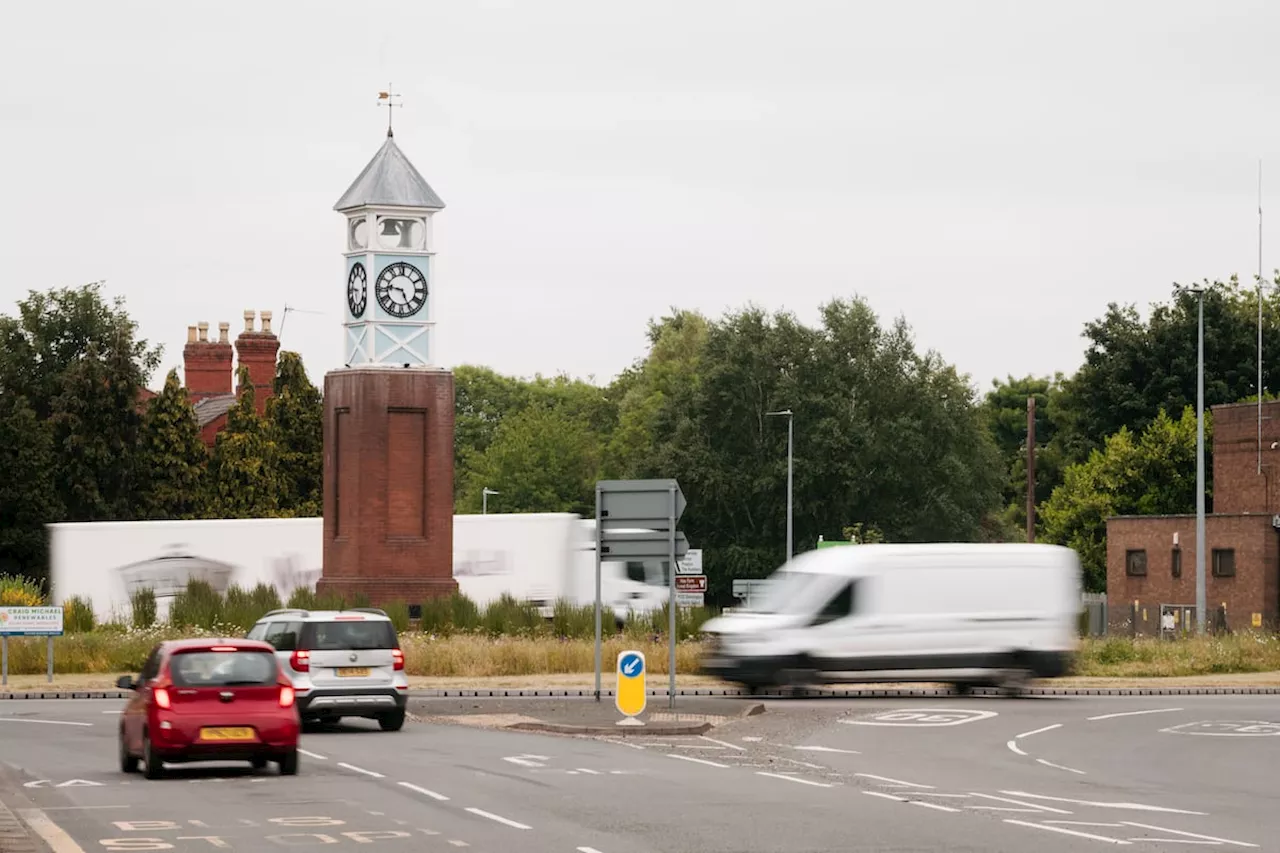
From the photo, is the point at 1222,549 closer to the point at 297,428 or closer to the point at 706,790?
the point at 297,428

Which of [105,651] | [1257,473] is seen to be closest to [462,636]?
[105,651]

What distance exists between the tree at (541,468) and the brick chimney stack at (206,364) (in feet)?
63.1

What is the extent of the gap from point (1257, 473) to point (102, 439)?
141 feet

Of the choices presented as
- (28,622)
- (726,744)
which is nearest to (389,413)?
(28,622)

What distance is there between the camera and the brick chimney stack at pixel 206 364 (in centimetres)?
9962

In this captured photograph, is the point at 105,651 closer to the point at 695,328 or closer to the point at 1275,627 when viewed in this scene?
the point at 1275,627

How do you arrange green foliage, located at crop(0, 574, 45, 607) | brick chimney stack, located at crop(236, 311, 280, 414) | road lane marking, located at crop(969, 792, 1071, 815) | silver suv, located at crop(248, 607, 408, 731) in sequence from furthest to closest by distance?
brick chimney stack, located at crop(236, 311, 280, 414) → green foliage, located at crop(0, 574, 45, 607) → silver suv, located at crop(248, 607, 408, 731) → road lane marking, located at crop(969, 792, 1071, 815)

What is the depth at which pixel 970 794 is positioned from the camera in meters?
18.1

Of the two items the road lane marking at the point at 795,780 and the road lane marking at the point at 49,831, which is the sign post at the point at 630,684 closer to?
the road lane marking at the point at 795,780

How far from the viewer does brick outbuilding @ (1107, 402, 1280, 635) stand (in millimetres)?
59938

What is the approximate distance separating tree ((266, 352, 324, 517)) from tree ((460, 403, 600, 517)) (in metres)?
27.4

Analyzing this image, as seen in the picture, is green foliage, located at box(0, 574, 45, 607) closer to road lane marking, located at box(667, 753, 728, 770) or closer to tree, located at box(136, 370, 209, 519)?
road lane marking, located at box(667, 753, 728, 770)

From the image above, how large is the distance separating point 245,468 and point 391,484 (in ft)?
101

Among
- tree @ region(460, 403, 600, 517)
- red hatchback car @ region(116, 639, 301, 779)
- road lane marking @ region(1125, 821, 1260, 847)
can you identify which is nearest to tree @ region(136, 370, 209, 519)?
tree @ region(460, 403, 600, 517)
